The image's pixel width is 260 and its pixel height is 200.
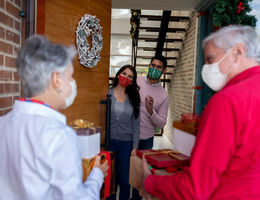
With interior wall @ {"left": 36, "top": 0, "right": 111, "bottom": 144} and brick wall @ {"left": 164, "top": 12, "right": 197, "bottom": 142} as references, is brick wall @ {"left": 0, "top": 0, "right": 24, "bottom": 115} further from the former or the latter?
brick wall @ {"left": 164, "top": 12, "right": 197, "bottom": 142}

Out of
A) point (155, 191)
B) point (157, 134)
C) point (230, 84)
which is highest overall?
point (230, 84)

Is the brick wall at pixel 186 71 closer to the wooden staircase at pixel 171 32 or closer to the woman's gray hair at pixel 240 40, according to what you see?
the wooden staircase at pixel 171 32

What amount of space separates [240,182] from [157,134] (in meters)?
6.44

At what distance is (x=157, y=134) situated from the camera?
7406mm

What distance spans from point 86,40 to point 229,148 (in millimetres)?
1585

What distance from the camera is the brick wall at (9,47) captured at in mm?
1477

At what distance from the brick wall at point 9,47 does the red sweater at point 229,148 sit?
1136 mm

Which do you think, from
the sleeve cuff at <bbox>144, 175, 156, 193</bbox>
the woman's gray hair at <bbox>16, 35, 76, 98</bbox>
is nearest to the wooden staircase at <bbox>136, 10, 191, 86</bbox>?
the sleeve cuff at <bbox>144, 175, 156, 193</bbox>

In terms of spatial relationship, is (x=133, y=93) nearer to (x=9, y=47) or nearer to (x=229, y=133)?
(x=9, y=47)

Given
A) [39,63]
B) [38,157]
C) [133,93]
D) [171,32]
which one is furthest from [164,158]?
[171,32]

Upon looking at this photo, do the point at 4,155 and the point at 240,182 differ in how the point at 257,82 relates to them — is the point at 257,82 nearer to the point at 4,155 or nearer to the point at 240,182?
the point at 240,182

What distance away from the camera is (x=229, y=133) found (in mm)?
941

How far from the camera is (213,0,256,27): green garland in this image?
1.63 m

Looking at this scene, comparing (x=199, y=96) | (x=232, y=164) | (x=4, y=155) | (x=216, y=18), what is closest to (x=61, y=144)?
(x=4, y=155)
